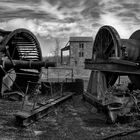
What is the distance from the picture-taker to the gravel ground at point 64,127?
6.30m

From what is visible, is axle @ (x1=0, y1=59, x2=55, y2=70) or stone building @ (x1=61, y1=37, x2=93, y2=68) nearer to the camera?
axle @ (x1=0, y1=59, x2=55, y2=70)

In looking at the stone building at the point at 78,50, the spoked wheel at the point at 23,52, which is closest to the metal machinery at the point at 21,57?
the spoked wheel at the point at 23,52

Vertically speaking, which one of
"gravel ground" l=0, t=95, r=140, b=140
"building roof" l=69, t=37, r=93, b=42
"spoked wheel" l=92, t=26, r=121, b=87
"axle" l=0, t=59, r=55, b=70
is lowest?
"gravel ground" l=0, t=95, r=140, b=140

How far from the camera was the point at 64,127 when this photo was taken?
7.26 meters

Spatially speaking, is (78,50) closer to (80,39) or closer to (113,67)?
(80,39)

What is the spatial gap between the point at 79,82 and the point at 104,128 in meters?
6.86

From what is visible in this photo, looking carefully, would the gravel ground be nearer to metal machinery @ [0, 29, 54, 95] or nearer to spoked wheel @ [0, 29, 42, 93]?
metal machinery @ [0, 29, 54, 95]

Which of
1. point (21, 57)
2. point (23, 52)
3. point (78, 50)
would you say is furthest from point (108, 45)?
point (78, 50)

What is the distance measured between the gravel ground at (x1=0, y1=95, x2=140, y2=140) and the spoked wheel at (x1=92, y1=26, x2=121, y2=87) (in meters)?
1.83

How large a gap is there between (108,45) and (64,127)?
4664 mm

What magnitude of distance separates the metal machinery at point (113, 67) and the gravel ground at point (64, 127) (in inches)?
18.2

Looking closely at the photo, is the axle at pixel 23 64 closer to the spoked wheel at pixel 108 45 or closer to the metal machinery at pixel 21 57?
the metal machinery at pixel 21 57

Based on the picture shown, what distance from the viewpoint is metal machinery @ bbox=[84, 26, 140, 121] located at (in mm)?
7873

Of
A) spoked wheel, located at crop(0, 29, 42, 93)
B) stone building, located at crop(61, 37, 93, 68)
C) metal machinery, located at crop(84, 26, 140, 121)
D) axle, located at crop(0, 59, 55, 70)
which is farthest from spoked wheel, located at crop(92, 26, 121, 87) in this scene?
stone building, located at crop(61, 37, 93, 68)
